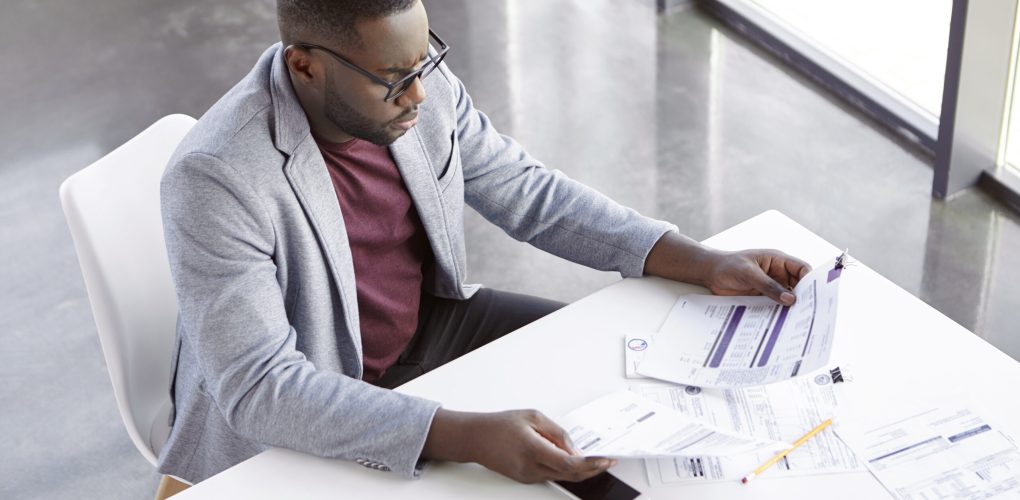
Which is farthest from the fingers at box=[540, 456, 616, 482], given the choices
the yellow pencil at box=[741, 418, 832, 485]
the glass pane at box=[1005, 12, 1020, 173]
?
the glass pane at box=[1005, 12, 1020, 173]

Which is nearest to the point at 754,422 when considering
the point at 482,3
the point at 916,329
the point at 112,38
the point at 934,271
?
the point at 916,329

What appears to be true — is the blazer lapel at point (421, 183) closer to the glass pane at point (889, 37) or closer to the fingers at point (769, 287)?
the fingers at point (769, 287)

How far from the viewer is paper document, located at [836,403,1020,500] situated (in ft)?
5.17

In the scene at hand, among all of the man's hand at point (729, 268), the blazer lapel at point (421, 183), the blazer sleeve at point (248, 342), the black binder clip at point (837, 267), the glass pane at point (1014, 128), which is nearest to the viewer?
the blazer sleeve at point (248, 342)

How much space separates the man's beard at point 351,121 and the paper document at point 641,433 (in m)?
0.54

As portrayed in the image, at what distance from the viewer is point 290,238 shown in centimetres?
188

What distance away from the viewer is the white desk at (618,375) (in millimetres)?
1646

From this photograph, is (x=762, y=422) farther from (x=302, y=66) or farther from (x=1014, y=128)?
(x=1014, y=128)

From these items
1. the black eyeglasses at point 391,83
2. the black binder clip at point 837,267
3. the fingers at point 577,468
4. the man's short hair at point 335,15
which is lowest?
the fingers at point 577,468

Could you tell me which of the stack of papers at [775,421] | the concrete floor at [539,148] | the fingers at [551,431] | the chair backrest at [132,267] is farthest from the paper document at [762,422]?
the concrete floor at [539,148]

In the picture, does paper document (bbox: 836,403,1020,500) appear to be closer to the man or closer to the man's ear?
the man

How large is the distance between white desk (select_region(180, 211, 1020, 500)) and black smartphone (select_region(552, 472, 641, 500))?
2cm

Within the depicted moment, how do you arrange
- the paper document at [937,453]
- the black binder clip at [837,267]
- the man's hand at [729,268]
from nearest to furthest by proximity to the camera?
1. the paper document at [937,453]
2. the black binder clip at [837,267]
3. the man's hand at [729,268]

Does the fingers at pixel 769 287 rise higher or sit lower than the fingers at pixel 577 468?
higher
